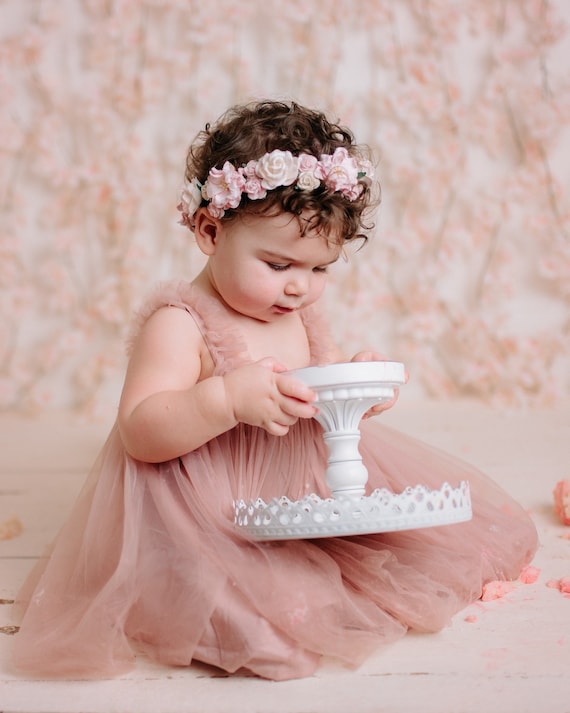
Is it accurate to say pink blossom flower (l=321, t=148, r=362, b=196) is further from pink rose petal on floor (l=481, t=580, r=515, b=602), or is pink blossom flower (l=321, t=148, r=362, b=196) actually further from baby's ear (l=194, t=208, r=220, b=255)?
pink rose petal on floor (l=481, t=580, r=515, b=602)

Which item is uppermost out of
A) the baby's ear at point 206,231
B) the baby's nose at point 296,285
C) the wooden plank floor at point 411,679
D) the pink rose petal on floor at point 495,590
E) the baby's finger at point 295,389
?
the baby's ear at point 206,231

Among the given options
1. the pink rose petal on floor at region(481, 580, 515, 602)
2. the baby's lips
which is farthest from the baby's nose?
the baby's lips

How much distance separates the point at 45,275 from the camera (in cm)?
292

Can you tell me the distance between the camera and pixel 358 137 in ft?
9.52

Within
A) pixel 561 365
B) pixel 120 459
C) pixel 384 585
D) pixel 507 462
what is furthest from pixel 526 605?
pixel 561 365

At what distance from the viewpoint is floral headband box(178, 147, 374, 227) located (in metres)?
1.24

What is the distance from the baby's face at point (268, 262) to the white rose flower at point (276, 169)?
0.04 m

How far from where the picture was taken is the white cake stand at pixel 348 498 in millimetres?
1036

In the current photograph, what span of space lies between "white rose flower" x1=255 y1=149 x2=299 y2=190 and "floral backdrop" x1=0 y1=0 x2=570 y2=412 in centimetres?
163

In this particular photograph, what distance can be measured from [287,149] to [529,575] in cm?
67

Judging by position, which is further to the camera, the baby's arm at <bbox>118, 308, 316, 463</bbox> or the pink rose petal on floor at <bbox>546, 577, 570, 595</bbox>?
the pink rose petal on floor at <bbox>546, 577, 570, 595</bbox>

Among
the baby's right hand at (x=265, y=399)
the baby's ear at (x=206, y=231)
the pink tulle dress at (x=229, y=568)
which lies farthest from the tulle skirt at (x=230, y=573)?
the baby's ear at (x=206, y=231)

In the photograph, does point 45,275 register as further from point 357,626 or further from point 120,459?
point 357,626

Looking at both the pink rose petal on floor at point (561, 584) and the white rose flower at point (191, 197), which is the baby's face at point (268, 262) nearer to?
the white rose flower at point (191, 197)
